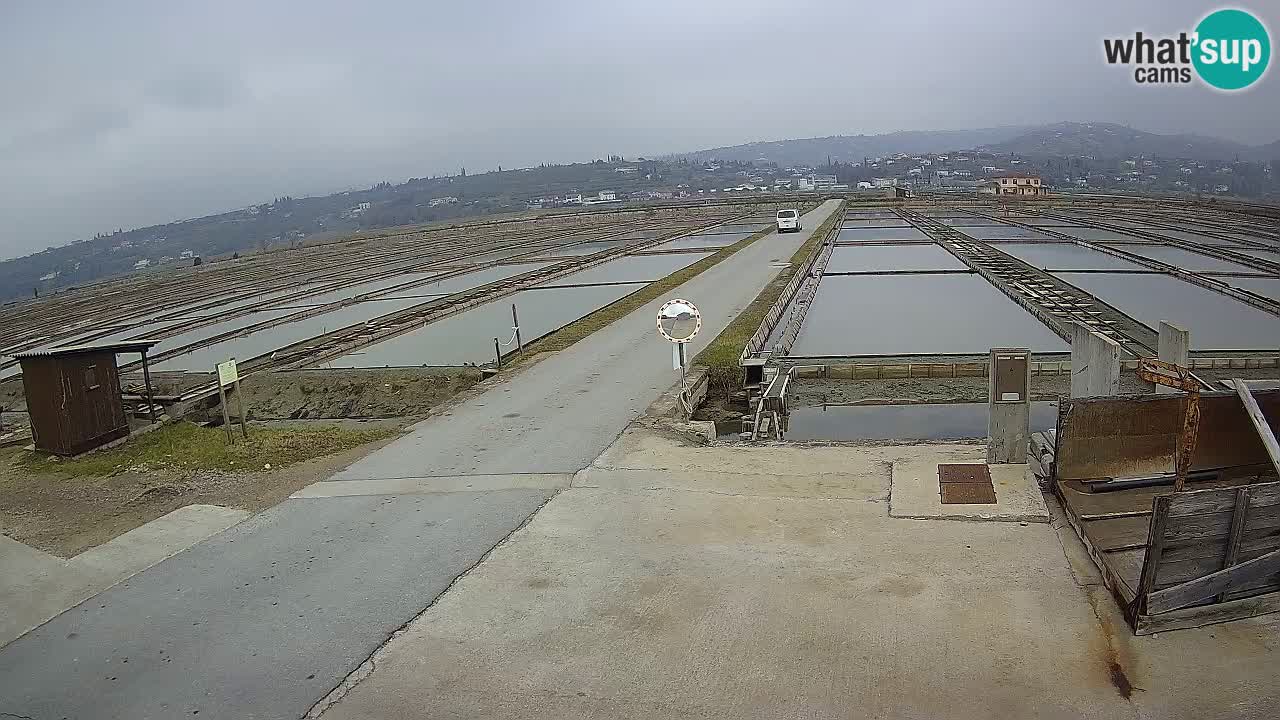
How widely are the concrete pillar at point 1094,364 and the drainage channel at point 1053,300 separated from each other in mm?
1468

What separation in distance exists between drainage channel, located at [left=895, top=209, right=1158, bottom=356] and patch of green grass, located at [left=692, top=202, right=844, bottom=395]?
5063 millimetres

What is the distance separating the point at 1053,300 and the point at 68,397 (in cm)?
1864

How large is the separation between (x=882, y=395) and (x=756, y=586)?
25.1ft


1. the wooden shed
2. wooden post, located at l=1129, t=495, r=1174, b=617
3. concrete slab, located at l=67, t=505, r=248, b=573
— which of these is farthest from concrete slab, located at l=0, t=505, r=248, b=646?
wooden post, located at l=1129, t=495, r=1174, b=617

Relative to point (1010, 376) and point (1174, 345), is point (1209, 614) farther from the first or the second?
point (1174, 345)

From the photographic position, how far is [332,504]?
7484 millimetres

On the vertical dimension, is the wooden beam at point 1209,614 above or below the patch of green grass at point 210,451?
above

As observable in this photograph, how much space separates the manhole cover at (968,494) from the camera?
251 inches

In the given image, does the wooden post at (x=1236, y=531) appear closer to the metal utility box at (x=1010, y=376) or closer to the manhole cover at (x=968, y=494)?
the manhole cover at (x=968, y=494)

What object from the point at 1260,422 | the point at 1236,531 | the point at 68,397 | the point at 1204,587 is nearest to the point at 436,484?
the point at 68,397

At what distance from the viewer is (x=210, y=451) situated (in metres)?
9.82

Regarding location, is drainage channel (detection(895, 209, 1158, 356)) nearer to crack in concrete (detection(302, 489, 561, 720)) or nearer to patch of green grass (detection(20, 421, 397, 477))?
crack in concrete (detection(302, 489, 561, 720))

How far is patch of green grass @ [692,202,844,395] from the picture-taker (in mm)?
12875

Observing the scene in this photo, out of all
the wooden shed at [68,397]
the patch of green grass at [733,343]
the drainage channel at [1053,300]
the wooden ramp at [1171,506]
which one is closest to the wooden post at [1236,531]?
the wooden ramp at [1171,506]
